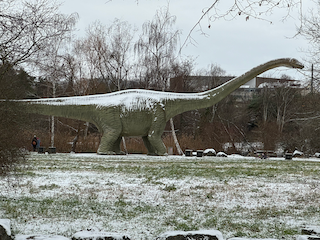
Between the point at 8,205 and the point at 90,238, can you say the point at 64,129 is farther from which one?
the point at 90,238

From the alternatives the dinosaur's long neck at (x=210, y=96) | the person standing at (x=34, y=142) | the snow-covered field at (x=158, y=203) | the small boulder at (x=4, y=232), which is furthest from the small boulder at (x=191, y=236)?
the person standing at (x=34, y=142)

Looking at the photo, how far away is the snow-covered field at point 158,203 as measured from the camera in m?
5.18

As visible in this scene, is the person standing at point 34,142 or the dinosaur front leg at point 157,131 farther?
the person standing at point 34,142

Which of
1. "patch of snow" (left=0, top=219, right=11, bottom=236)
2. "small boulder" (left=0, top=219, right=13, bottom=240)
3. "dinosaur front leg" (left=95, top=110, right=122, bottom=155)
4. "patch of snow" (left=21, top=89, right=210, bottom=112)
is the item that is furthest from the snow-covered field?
"patch of snow" (left=21, top=89, right=210, bottom=112)

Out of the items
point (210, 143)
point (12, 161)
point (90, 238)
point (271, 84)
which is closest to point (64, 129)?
point (210, 143)

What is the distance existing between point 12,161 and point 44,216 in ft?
3.15

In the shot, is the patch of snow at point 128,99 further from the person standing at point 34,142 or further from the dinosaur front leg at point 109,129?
the person standing at point 34,142

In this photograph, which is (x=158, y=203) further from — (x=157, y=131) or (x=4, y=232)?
(x=157, y=131)

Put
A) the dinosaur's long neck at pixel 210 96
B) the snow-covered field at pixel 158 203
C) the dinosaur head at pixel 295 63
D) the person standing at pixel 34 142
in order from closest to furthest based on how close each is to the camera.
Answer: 1. the snow-covered field at pixel 158 203
2. the dinosaur head at pixel 295 63
3. the dinosaur's long neck at pixel 210 96
4. the person standing at pixel 34 142

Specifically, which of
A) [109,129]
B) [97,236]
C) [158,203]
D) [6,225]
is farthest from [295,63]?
[6,225]

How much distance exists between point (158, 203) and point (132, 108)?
1095cm

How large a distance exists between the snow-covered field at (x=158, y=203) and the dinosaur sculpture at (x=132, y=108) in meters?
7.44

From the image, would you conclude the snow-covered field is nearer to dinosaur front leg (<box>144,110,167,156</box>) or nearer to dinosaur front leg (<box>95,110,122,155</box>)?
dinosaur front leg (<box>95,110,122,155</box>)

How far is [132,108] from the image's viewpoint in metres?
17.3
